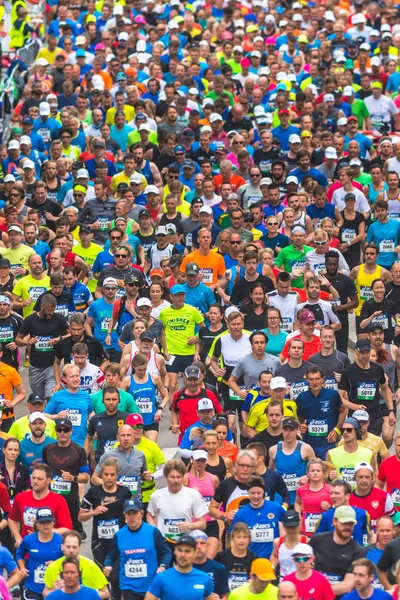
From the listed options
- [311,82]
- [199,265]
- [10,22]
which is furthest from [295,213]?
[10,22]

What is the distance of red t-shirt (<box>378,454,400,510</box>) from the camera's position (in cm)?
1633

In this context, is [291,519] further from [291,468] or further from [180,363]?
[180,363]

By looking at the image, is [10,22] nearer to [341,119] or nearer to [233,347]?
[341,119]

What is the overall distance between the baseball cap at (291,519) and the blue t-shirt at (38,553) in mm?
2052

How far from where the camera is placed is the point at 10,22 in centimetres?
3428

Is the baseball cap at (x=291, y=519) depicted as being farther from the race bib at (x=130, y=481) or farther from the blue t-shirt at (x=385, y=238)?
the blue t-shirt at (x=385, y=238)

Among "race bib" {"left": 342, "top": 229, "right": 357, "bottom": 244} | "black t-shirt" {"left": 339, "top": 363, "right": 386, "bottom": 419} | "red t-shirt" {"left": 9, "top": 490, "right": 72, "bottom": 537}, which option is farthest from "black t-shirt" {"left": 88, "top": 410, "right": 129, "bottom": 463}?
"race bib" {"left": 342, "top": 229, "right": 357, "bottom": 244}

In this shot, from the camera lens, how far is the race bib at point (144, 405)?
1833 cm

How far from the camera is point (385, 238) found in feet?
75.3

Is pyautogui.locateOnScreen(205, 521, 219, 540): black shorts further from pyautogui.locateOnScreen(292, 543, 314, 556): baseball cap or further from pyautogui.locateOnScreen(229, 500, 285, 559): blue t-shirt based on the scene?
pyautogui.locateOnScreen(292, 543, 314, 556): baseball cap

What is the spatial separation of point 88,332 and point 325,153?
6.95 meters

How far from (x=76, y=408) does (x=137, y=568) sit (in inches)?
126

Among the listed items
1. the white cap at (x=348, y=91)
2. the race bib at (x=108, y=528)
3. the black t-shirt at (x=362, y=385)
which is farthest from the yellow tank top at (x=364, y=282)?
the white cap at (x=348, y=91)

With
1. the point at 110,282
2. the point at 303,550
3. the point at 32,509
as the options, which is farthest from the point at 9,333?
the point at 303,550
